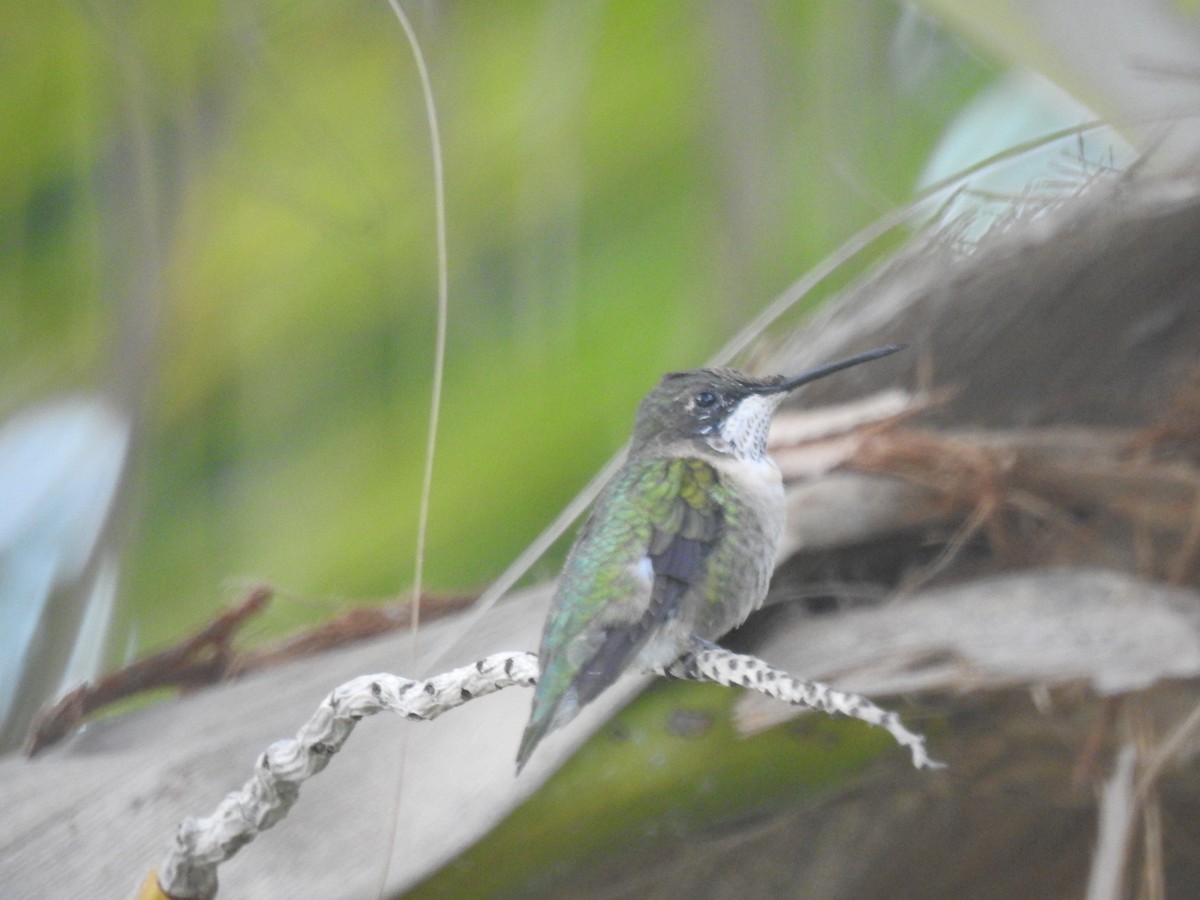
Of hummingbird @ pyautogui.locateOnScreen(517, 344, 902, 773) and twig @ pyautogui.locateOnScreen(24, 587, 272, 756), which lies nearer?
hummingbird @ pyautogui.locateOnScreen(517, 344, 902, 773)

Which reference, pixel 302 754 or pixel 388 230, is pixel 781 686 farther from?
pixel 388 230

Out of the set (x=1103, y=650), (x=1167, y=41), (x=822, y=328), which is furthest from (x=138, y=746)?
(x=1167, y=41)

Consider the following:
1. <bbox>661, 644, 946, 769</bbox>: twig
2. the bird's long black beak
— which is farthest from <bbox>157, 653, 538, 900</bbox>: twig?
the bird's long black beak

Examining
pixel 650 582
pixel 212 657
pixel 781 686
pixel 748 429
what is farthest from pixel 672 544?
pixel 212 657

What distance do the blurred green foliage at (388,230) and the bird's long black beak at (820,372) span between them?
0.59ft

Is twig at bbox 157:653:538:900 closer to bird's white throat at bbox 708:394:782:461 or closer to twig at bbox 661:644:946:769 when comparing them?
twig at bbox 661:644:946:769

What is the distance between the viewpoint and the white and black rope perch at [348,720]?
1.10 metres

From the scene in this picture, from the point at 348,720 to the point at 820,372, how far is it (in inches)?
25.3

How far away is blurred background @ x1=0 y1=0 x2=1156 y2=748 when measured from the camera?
1.59 metres

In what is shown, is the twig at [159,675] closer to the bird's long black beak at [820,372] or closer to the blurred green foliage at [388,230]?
the blurred green foliage at [388,230]

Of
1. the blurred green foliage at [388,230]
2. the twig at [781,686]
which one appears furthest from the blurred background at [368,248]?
the twig at [781,686]

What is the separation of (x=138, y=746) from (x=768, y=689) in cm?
93

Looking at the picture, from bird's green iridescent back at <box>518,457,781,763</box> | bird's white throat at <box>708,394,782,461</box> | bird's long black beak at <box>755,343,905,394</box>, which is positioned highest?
bird's long black beak at <box>755,343,905,394</box>

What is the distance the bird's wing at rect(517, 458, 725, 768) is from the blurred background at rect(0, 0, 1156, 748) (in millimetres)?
203
